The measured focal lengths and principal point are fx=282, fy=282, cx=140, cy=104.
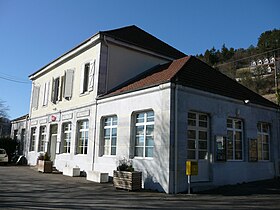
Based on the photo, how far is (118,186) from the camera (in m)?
10.8

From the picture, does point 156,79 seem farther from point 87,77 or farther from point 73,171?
point 73,171

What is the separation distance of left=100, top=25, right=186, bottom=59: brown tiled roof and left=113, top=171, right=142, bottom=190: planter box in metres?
8.38

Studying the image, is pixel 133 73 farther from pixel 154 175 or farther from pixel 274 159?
pixel 274 159

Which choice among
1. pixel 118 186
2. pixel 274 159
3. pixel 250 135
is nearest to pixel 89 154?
pixel 118 186

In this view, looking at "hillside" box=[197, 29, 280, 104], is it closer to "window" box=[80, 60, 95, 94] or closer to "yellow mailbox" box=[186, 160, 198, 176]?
"window" box=[80, 60, 95, 94]

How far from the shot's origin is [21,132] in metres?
27.3

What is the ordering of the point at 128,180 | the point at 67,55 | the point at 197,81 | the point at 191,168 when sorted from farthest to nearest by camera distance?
the point at 67,55 < the point at 197,81 < the point at 128,180 < the point at 191,168

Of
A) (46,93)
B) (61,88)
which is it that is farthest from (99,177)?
(46,93)

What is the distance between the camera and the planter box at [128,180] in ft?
34.1

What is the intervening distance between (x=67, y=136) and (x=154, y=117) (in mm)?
8861

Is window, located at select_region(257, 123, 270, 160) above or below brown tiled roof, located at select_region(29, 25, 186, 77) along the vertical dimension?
below

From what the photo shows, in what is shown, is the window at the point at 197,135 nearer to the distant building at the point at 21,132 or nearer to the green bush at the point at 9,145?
the distant building at the point at 21,132

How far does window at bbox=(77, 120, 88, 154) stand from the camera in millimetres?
16109

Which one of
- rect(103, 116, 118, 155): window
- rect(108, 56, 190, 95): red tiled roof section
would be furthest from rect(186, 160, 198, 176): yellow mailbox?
rect(103, 116, 118, 155): window
